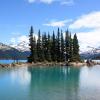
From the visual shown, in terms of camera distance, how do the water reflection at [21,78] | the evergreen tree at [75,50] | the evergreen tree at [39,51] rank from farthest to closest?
1. the evergreen tree at [75,50]
2. the evergreen tree at [39,51]
3. the water reflection at [21,78]

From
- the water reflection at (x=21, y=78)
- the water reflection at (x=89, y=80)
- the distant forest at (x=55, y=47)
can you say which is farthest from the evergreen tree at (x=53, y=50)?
the water reflection at (x=21, y=78)

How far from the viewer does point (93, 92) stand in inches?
1823

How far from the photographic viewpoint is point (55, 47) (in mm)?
136000

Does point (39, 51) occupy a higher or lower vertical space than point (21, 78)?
higher

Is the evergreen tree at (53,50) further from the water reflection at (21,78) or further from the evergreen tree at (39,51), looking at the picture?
the water reflection at (21,78)

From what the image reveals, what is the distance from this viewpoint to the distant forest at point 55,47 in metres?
131

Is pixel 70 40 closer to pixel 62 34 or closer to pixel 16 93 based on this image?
pixel 62 34

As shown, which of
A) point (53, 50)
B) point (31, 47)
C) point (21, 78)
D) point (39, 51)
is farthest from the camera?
point (53, 50)

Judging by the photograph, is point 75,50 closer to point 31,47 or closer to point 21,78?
point 31,47

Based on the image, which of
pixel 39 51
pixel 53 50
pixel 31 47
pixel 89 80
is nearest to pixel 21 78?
pixel 89 80

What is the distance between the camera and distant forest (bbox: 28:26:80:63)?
131288 millimetres

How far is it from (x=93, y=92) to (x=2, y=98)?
13.9 meters

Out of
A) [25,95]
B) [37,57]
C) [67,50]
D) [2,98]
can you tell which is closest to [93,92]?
[25,95]

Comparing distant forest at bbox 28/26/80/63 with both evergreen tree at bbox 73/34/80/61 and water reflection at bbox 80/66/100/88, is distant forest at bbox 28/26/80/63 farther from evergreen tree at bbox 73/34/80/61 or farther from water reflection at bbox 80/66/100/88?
water reflection at bbox 80/66/100/88
